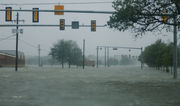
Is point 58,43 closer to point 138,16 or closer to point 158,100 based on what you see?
point 138,16

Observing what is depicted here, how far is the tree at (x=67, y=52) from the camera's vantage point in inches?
3641

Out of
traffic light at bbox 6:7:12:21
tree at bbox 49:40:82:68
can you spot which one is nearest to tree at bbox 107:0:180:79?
traffic light at bbox 6:7:12:21

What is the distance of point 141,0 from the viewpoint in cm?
1725

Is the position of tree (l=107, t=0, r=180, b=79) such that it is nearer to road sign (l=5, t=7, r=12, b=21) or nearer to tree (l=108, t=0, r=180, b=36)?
tree (l=108, t=0, r=180, b=36)

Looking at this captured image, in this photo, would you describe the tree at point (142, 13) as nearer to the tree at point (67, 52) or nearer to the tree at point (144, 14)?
the tree at point (144, 14)

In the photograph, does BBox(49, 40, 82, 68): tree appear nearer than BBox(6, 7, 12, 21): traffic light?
No

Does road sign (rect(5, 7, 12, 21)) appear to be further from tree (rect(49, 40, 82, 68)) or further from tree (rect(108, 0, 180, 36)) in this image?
tree (rect(49, 40, 82, 68))

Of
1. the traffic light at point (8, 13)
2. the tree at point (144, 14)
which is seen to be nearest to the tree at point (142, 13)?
the tree at point (144, 14)

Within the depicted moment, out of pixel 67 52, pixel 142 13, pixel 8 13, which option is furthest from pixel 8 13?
pixel 67 52

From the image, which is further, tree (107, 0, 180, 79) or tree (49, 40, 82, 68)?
tree (49, 40, 82, 68)

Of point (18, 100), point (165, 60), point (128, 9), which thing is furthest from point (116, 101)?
point (165, 60)

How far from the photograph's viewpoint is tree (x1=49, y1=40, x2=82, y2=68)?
9249 centimetres

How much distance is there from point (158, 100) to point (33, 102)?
16.0 feet

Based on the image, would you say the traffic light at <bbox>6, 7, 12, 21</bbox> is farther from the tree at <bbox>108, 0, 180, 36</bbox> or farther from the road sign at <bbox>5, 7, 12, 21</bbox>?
the tree at <bbox>108, 0, 180, 36</bbox>
